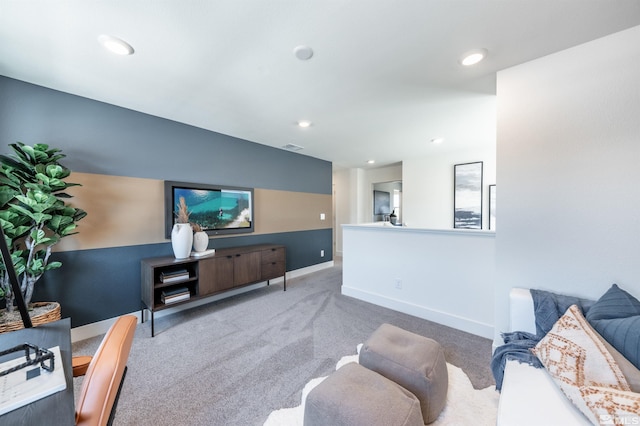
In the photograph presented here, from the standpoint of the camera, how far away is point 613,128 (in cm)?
163

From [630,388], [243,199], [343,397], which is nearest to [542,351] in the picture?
[630,388]

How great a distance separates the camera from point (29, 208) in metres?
1.96

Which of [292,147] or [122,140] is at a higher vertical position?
[292,147]

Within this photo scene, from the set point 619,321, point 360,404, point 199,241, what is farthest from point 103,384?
point 199,241

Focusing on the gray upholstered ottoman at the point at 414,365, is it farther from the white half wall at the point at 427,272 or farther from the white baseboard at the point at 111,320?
the white baseboard at the point at 111,320

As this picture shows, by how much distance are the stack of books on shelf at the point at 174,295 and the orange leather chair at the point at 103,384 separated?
2063 mm

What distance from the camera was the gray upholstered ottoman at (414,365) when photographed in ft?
4.61

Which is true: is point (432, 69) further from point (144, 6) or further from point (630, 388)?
point (630, 388)

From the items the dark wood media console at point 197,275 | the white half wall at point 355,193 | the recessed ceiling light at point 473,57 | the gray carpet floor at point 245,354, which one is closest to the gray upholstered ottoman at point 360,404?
the gray carpet floor at point 245,354

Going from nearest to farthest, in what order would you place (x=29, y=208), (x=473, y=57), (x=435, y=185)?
1. (x=473, y=57)
2. (x=29, y=208)
3. (x=435, y=185)

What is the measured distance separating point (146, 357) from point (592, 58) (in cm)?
427

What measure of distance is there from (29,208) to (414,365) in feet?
10.5

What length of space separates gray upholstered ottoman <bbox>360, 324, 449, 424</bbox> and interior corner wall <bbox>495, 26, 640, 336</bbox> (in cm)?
96

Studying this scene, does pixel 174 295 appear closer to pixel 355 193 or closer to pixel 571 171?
pixel 571 171
